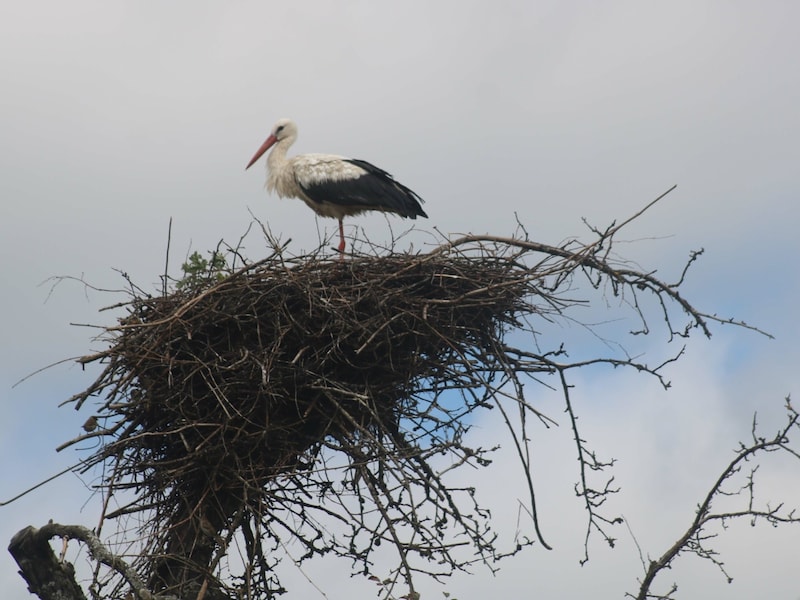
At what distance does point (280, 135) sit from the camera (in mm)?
10344

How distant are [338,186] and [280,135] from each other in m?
1.44

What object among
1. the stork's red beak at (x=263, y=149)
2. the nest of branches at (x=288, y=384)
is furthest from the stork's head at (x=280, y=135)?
the nest of branches at (x=288, y=384)

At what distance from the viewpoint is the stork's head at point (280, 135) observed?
10305 millimetres

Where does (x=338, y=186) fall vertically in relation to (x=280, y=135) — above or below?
below

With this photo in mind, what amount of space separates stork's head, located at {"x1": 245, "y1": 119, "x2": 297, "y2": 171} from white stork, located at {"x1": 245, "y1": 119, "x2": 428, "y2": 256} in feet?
0.98

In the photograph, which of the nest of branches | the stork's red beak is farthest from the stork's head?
the nest of branches

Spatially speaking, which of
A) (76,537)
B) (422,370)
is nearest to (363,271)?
(422,370)

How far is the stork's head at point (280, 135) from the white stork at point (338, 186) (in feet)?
0.98

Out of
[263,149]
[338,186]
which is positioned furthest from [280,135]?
[338,186]

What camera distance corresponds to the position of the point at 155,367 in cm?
638

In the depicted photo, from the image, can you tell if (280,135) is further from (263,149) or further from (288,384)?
(288,384)

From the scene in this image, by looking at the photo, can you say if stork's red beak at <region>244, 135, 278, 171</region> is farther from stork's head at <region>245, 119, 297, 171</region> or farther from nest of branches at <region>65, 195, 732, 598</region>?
nest of branches at <region>65, 195, 732, 598</region>

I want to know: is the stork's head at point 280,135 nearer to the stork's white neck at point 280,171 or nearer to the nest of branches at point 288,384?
the stork's white neck at point 280,171

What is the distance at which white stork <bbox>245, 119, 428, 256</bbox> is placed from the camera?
8992 millimetres
